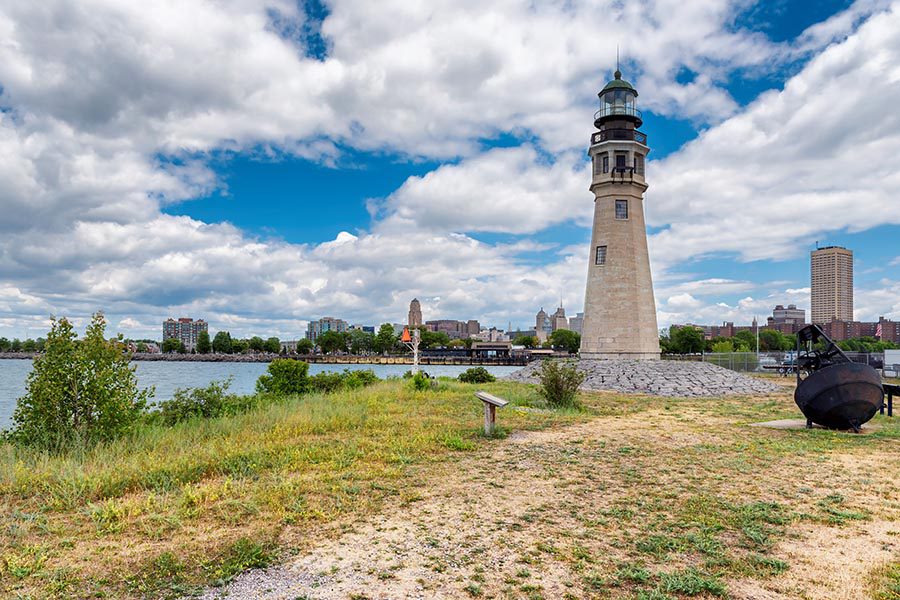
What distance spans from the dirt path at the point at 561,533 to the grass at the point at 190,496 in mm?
526

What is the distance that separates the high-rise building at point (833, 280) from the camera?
143 m

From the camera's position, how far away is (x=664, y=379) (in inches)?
1010

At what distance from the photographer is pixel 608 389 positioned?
25.3 meters

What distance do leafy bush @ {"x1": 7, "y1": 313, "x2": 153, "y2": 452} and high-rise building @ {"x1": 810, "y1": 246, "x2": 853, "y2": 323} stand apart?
168361mm

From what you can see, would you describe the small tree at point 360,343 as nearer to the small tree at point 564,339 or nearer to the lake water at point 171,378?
the small tree at point 564,339

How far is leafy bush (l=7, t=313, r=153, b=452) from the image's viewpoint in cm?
885

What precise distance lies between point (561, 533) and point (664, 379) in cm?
2196

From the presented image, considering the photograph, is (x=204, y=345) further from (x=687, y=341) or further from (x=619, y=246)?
(x=619, y=246)

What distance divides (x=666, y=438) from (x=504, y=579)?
28.1 feet

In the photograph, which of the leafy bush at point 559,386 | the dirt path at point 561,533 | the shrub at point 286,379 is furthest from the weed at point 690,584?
the shrub at point 286,379

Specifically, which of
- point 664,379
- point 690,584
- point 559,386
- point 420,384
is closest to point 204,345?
point 420,384

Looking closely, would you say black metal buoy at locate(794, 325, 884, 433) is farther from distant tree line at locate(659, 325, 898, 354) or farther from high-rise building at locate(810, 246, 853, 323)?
high-rise building at locate(810, 246, 853, 323)

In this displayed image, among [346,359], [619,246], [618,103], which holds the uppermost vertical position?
[618,103]

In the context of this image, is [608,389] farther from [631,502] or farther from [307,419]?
[631,502]
